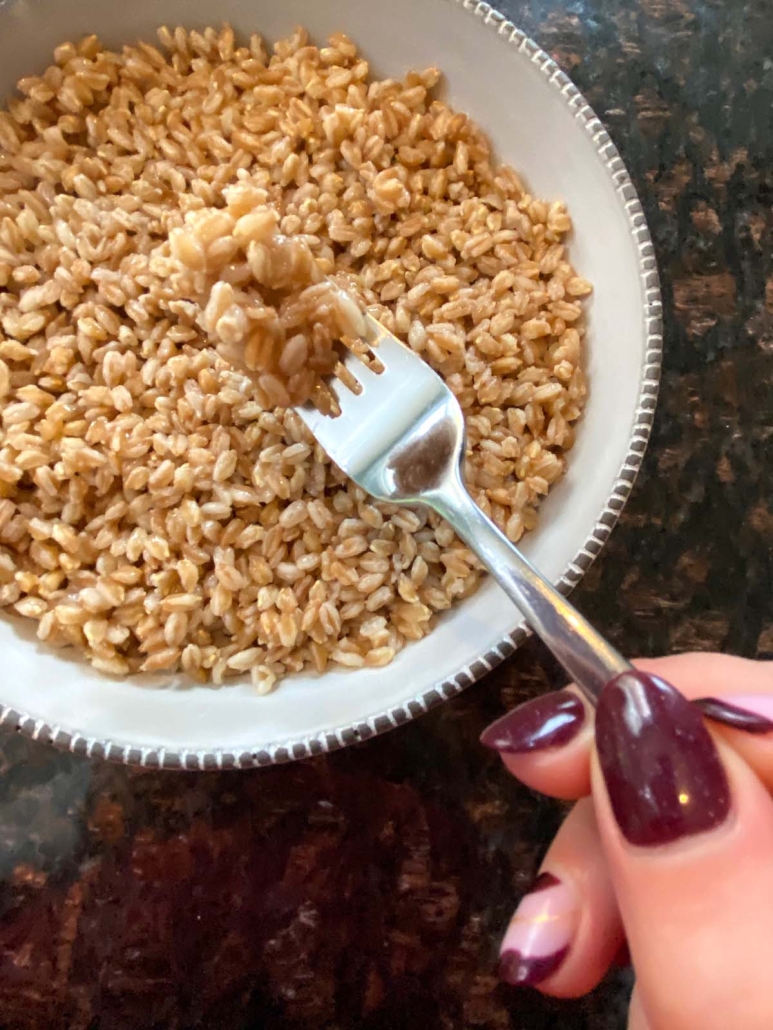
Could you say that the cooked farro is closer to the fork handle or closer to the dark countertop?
the fork handle

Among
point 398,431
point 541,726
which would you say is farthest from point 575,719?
point 398,431

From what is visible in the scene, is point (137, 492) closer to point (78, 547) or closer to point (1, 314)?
point (78, 547)

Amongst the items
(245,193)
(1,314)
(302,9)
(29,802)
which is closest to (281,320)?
(245,193)

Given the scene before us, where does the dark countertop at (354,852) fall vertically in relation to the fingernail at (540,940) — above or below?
below

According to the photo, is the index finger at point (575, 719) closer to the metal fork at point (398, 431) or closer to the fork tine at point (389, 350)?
the metal fork at point (398, 431)

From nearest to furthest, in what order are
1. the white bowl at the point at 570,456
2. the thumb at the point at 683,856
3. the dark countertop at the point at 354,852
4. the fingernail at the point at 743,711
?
1. the thumb at the point at 683,856
2. the fingernail at the point at 743,711
3. the white bowl at the point at 570,456
4. the dark countertop at the point at 354,852

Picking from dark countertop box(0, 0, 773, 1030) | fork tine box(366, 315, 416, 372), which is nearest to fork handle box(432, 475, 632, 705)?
fork tine box(366, 315, 416, 372)

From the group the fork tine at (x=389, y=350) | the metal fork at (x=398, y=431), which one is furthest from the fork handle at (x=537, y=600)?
the fork tine at (x=389, y=350)
